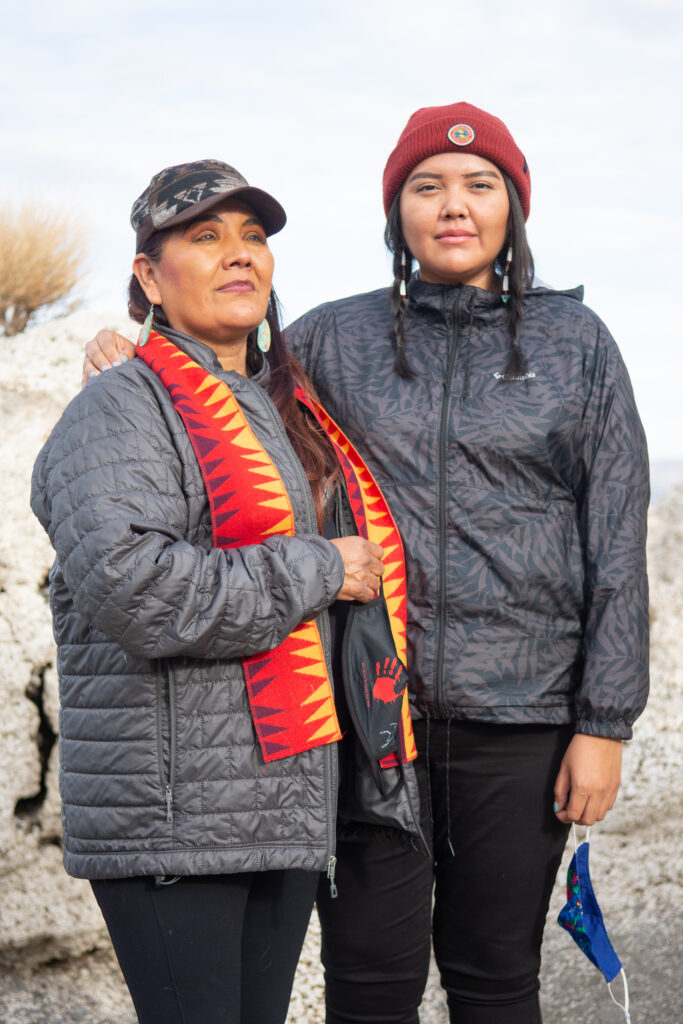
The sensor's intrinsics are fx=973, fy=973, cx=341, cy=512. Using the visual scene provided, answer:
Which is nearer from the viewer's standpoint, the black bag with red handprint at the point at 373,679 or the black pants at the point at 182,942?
the black pants at the point at 182,942

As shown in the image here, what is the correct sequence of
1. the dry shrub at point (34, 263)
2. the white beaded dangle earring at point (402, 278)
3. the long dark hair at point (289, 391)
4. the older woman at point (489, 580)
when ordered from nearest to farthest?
the long dark hair at point (289, 391), the older woman at point (489, 580), the white beaded dangle earring at point (402, 278), the dry shrub at point (34, 263)

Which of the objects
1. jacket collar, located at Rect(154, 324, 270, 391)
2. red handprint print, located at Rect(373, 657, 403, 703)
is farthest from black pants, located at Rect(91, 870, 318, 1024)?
jacket collar, located at Rect(154, 324, 270, 391)

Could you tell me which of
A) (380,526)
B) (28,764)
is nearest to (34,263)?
(28,764)

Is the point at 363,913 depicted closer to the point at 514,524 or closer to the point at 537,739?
the point at 537,739

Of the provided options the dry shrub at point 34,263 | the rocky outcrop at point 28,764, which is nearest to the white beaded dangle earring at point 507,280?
the rocky outcrop at point 28,764

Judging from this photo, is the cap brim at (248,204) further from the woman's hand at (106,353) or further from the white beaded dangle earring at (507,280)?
the white beaded dangle earring at (507,280)

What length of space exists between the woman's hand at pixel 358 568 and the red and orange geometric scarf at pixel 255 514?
0.11 metres

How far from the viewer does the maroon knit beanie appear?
2.44 m

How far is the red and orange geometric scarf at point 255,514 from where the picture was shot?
192 cm

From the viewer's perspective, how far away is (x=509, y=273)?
251 centimetres

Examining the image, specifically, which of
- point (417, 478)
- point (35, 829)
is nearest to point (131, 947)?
point (417, 478)

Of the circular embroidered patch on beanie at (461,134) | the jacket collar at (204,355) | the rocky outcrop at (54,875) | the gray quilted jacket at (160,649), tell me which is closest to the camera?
the gray quilted jacket at (160,649)

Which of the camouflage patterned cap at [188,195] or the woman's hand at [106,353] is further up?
the camouflage patterned cap at [188,195]

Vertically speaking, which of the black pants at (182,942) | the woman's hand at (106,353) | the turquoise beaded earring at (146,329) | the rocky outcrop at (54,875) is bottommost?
the rocky outcrop at (54,875)
